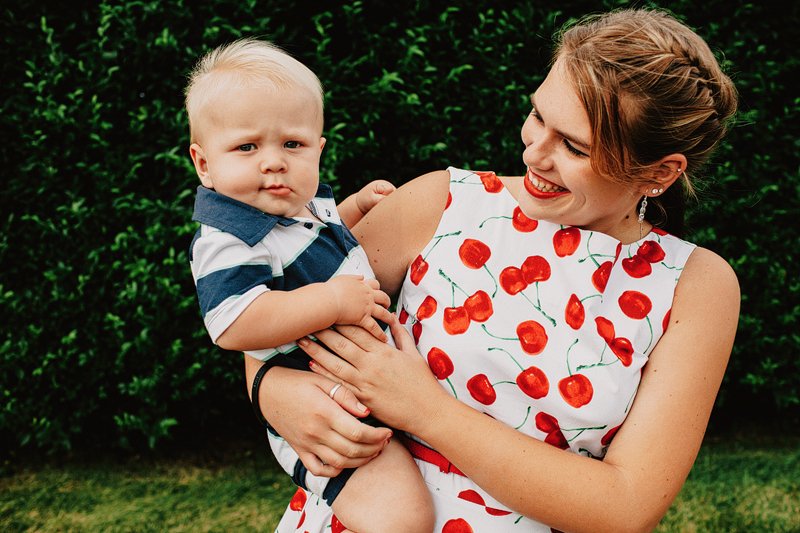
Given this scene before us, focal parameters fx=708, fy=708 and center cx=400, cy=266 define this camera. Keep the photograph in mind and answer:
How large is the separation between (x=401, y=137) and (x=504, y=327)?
7.43 ft

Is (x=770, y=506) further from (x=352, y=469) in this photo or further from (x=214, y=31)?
(x=214, y=31)

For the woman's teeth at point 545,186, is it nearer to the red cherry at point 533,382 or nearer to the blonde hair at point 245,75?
the red cherry at point 533,382

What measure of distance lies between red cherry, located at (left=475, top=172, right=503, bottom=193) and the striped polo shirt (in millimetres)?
433

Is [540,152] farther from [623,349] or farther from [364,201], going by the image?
[364,201]

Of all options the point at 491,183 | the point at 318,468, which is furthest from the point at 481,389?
the point at 491,183

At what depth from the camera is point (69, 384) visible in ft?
13.2

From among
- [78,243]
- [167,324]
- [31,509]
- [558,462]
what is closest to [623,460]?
[558,462]

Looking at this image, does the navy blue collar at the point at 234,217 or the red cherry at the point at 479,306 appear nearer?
the navy blue collar at the point at 234,217

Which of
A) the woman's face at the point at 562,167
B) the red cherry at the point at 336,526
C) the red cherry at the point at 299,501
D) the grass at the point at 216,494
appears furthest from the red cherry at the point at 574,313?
the grass at the point at 216,494

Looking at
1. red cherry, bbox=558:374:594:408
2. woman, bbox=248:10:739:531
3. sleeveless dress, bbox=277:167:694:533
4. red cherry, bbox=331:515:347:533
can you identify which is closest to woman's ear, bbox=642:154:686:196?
woman, bbox=248:10:739:531

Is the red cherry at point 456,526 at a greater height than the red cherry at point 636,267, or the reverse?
the red cherry at point 636,267

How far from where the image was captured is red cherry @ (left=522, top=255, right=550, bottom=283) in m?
Result: 1.89

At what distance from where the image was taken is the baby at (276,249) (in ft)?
5.61

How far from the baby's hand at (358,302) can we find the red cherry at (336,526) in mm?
513
